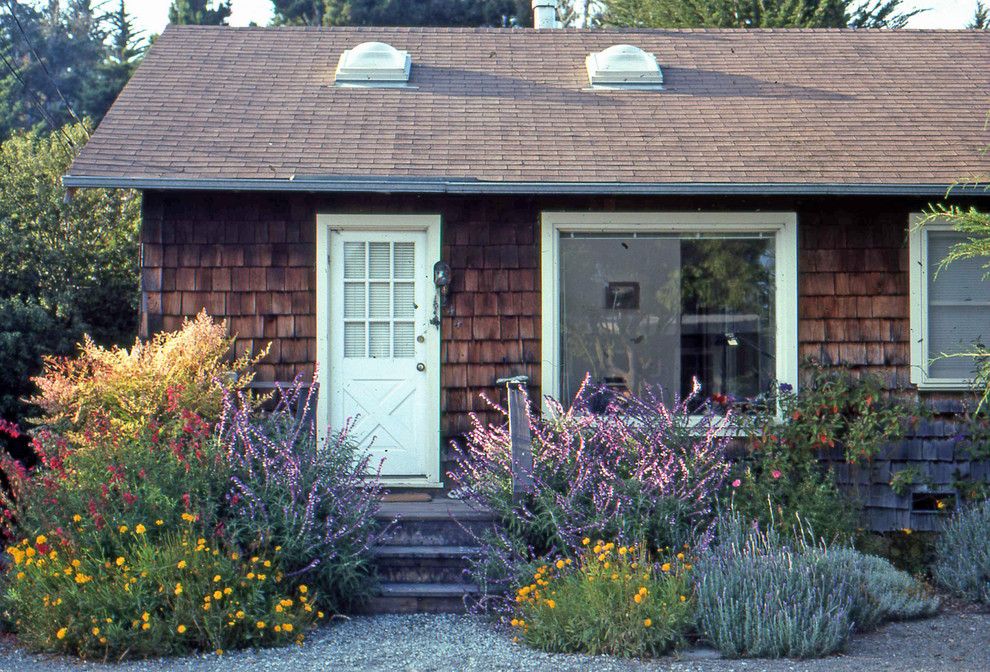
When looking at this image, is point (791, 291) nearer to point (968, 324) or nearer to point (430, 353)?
point (968, 324)

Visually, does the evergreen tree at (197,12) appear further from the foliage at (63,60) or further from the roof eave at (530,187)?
the roof eave at (530,187)

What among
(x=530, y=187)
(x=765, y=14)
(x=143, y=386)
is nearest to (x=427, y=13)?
(x=765, y=14)

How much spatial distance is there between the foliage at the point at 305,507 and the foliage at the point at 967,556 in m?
3.85

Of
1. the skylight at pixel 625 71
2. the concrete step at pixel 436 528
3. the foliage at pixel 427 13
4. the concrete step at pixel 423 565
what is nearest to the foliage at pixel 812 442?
the concrete step at pixel 436 528

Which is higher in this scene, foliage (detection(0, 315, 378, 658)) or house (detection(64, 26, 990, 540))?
house (detection(64, 26, 990, 540))

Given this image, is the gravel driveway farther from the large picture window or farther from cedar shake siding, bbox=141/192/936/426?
the large picture window

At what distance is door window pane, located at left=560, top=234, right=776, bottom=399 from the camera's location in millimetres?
8633

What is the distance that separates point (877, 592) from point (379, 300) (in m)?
4.19

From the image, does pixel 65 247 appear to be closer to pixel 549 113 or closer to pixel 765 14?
pixel 549 113

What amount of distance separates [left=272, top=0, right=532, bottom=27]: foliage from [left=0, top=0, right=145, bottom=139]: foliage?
17.1ft

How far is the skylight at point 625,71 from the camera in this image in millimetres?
10031

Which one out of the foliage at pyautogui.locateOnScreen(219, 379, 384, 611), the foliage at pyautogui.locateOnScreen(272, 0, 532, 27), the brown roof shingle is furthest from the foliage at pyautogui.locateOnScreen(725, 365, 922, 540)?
the foliage at pyautogui.locateOnScreen(272, 0, 532, 27)

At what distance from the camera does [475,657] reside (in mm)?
5914

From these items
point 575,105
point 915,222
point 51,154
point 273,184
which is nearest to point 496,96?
point 575,105
